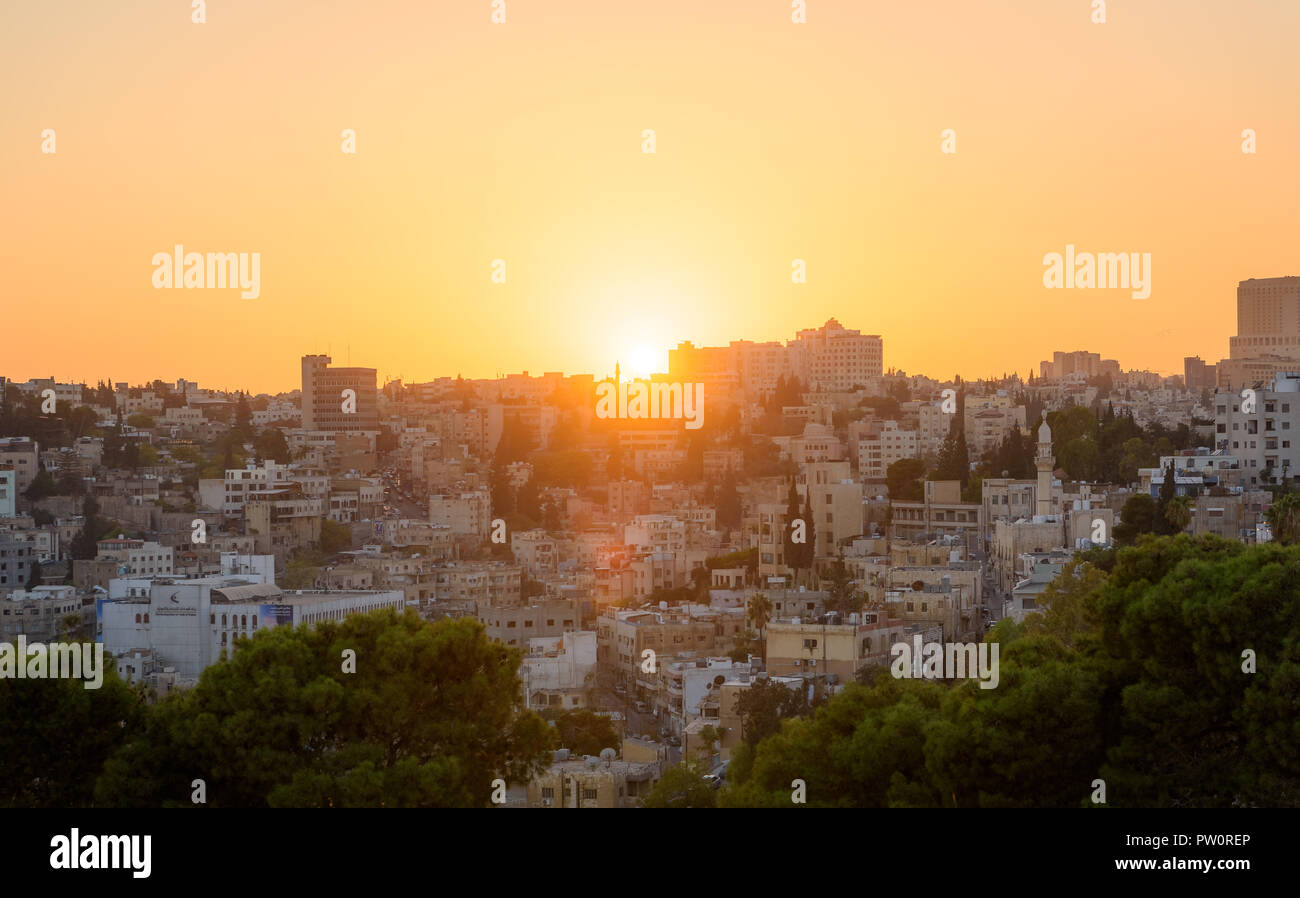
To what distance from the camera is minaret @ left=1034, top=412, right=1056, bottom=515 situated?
35594 mm

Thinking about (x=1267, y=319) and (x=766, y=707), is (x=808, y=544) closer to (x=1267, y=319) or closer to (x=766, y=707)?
(x=766, y=707)

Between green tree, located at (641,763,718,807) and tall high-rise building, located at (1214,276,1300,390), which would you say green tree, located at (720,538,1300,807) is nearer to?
green tree, located at (641,763,718,807)

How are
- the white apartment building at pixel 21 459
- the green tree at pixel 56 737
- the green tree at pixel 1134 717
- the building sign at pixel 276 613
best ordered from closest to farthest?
the green tree at pixel 1134 717, the green tree at pixel 56 737, the building sign at pixel 276 613, the white apartment building at pixel 21 459

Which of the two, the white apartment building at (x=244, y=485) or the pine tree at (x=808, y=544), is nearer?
the pine tree at (x=808, y=544)

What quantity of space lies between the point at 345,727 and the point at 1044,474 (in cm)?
2636

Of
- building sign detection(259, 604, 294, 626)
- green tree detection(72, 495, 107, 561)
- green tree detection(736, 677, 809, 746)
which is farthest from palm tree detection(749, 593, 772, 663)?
green tree detection(72, 495, 107, 561)

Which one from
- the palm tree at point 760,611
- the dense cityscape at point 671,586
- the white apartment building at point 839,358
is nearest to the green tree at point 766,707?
the dense cityscape at point 671,586

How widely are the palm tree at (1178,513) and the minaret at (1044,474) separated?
22.6ft

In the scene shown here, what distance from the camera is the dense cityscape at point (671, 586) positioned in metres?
11.4

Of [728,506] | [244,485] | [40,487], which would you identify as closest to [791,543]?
[728,506]

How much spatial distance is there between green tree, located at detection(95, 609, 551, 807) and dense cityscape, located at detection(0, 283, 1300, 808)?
0.03 metres

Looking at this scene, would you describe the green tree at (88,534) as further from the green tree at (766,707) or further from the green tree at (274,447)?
the green tree at (766,707)
